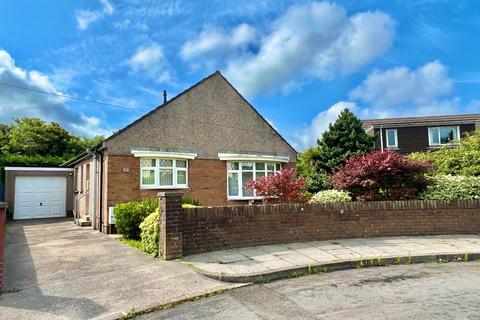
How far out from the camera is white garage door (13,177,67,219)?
2070 centimetres

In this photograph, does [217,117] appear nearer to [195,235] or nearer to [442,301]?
[195,235]

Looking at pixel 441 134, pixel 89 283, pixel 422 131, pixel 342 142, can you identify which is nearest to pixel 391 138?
pixel 422 131

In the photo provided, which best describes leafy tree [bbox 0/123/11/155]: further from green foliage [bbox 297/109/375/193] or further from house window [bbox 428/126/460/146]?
house window [bbox 428/126/460/146]

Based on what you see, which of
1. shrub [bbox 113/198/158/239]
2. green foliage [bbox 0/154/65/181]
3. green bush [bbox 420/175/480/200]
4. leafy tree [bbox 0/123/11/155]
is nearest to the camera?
shrub [bbox 113/198/158/239]

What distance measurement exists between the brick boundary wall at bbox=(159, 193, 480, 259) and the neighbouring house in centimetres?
2003

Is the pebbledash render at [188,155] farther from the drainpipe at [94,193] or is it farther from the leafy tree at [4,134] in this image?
the leafy tree at [4,134]

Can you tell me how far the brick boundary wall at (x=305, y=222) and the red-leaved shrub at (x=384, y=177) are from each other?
72 cm

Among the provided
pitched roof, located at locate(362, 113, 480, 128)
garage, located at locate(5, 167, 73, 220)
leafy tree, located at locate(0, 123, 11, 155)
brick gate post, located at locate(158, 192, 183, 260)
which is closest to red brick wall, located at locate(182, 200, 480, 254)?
brick gate post, located at locate(158, 192, 183, 260)

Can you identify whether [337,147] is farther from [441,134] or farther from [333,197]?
[441,134]

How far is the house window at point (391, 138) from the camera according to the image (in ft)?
102

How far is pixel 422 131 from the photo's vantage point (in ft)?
102

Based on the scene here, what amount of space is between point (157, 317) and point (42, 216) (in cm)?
1897

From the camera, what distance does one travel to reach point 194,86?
57.4 ft

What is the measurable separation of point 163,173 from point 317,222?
794 centimetres
